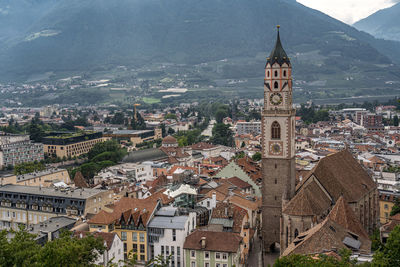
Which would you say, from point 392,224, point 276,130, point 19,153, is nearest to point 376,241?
point 392,224

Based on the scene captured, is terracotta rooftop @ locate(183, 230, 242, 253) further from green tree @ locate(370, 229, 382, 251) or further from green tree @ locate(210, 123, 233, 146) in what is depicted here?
green tree @ locate(210, 123, 233, 146)

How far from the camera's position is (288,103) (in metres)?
46.3

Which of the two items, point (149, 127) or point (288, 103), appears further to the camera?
point (149, 127)

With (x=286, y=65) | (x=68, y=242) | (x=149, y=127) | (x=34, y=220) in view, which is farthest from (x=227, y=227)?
(x=149, y=127)

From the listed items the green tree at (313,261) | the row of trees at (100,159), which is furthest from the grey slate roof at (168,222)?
the row of trees at (100,159)

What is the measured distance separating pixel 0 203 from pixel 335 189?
145 feet

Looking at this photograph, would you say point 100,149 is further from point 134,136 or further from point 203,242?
point 203,242

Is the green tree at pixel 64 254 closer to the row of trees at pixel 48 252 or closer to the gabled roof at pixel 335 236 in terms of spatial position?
the row of trees at pixel 48 252

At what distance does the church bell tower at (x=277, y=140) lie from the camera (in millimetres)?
46344

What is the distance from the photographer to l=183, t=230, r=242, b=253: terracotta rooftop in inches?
1642

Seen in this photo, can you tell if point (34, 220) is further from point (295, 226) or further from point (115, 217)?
point (295, 226)

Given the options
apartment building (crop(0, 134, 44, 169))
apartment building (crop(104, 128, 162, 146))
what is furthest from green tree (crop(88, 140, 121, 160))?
apartment building (crop(104, 128, 162, 146))

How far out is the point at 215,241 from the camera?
1667 inches

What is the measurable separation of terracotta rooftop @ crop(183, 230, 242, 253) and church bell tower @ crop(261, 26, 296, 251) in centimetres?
637
